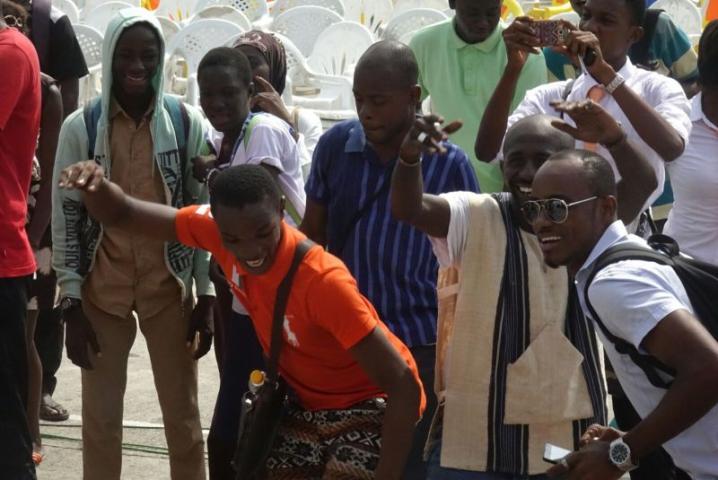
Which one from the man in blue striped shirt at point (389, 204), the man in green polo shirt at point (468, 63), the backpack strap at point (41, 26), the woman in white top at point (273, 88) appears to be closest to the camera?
the man in blue striped shirt at point (389, 204)

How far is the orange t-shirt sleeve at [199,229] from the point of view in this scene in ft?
13.3

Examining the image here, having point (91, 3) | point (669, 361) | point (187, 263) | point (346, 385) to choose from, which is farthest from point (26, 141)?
point (91, 3)

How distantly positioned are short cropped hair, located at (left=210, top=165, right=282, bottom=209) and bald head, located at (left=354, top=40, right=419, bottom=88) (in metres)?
0.59

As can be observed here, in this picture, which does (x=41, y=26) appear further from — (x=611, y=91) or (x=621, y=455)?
(x=621, y=455)

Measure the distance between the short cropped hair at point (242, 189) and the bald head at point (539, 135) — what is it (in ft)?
2.25

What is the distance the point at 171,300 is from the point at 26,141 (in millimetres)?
761

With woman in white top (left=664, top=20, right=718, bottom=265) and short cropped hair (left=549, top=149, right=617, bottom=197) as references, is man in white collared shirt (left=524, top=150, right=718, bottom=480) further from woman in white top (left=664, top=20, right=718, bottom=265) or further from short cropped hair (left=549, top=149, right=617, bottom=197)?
woman in white top (left=664, top=20, right=718, bottom=265)

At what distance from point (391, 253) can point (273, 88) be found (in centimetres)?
152

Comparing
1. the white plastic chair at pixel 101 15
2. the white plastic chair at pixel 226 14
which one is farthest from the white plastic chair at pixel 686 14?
the white plastic chair at pixel 101 15

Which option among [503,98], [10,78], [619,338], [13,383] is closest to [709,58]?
[503,98]

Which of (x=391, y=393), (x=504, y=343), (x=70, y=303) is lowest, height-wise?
(x=70, y=303)

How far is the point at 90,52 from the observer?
10.6 metres

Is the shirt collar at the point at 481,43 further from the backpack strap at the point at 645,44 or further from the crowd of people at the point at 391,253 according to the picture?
the backpack strap at the point at 645,44

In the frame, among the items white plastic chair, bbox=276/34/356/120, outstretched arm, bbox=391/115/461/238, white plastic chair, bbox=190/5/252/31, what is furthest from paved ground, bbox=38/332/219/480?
white plastic chair, bbox=190/5/252/31
